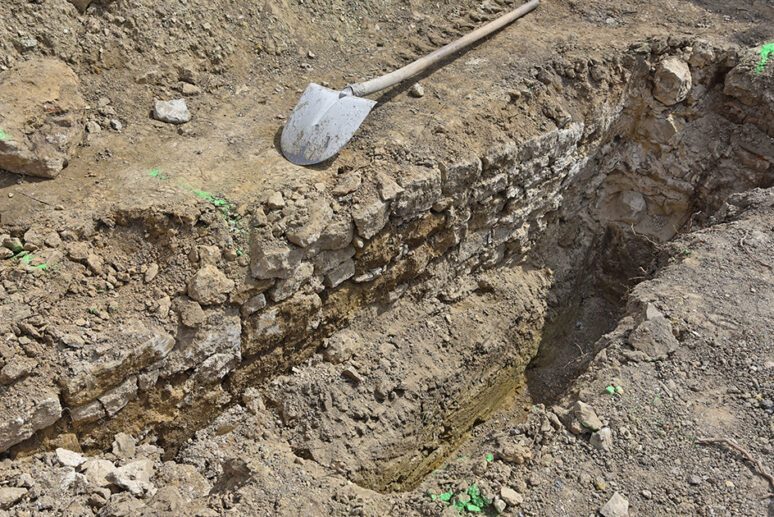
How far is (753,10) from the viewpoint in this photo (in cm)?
707

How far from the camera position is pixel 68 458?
3676 millimetres

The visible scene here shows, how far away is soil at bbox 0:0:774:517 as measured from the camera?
3.72 m

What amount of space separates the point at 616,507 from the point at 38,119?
527 centimetres

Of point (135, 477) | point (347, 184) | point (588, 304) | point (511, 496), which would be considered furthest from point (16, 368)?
point (588, 304)

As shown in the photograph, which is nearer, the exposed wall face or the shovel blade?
the exposed wall face

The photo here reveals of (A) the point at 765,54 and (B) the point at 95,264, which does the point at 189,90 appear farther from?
(A) the point at 765,54

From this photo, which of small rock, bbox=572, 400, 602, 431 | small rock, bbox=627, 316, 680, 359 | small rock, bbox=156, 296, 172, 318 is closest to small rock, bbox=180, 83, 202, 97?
small rock, bbox=156, 296, 172, 318

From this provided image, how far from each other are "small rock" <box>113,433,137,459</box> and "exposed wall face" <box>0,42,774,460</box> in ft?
0.28

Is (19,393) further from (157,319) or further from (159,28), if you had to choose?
(159,28)

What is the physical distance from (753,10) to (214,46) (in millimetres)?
7116

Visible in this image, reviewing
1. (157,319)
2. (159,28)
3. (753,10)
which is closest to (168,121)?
(159,28)

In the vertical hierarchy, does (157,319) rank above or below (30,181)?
below

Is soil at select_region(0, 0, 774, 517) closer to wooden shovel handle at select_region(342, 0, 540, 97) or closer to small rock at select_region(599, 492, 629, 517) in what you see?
small rock at select_region(599, 492, 629, 517)

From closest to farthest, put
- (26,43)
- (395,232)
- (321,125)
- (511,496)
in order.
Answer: (511,496) < (26,43) < (321,125) < (395,232)
